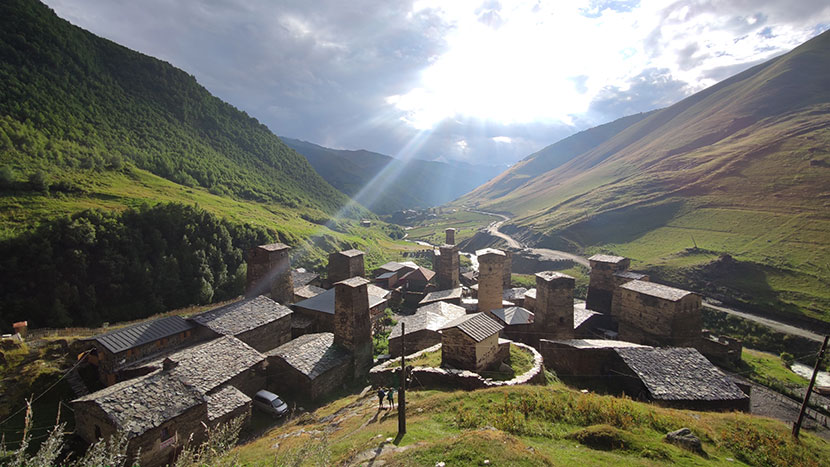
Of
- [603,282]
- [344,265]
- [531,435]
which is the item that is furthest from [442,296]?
[531,435]

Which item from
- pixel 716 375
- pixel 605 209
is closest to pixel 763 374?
pixel 716 375

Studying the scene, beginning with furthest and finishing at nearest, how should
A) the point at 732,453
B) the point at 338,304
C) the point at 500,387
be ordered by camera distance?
the point at 338,304, the point at 500,387, the point at 732,453

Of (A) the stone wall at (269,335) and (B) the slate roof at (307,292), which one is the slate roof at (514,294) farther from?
(A) the stone wall at (269,335)

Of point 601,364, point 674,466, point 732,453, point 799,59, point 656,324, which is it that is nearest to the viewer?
point 674,466

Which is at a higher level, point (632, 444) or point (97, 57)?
point (97, 57)

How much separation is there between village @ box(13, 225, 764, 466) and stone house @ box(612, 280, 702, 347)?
0.10 meters

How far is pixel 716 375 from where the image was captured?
61.3 feet

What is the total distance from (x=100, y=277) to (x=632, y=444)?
42.4 m

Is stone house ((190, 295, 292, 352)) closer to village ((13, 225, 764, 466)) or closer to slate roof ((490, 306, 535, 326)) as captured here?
village ((13, 225, 764, 466))

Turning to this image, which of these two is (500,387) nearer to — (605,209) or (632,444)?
(632,444)

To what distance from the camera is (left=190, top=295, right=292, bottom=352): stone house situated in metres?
21.2

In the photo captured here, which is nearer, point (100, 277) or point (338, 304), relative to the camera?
point (338, 304)

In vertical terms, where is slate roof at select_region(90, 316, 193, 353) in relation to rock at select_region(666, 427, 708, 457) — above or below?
above

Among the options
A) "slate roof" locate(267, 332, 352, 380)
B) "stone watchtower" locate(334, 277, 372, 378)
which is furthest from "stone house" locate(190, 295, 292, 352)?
"stone watchtower" locate(334, 277, 372, 378)
